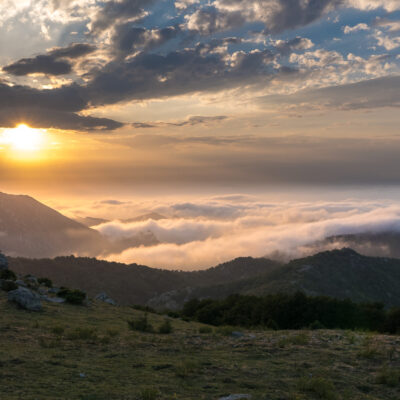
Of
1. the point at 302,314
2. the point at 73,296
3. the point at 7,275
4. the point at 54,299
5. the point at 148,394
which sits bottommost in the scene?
the point at 302,314

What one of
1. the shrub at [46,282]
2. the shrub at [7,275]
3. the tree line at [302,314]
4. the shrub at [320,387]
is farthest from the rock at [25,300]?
the tree line at [302,314]

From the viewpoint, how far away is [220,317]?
60250mm

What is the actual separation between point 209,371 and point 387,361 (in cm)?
785

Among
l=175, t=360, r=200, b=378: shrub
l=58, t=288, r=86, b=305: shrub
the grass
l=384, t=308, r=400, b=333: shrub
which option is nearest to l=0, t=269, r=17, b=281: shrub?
l=58, t=288, r=86, b=305: shrub

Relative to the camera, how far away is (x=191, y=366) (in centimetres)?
1380

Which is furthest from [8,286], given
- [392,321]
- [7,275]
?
[392,321]

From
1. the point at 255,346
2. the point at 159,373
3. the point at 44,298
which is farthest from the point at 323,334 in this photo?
the point at 44,298

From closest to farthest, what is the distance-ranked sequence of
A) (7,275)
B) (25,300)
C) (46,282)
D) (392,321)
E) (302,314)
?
1. (25,300)
2. (7,275)
3. (46,282)
4. (392,321)
5. (302,314)

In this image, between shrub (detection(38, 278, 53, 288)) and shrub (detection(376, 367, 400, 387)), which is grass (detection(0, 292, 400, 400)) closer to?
shrub (detection(376, 367, 400, 387))

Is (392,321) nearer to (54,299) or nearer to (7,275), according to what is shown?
(54,299)

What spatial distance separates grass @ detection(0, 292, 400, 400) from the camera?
37.4 ft

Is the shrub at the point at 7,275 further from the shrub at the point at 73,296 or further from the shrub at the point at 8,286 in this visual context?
the shrub at the point at 73,296

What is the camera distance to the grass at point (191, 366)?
37.4ft

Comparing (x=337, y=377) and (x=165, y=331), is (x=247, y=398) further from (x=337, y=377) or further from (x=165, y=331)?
(x=165, y=331)
